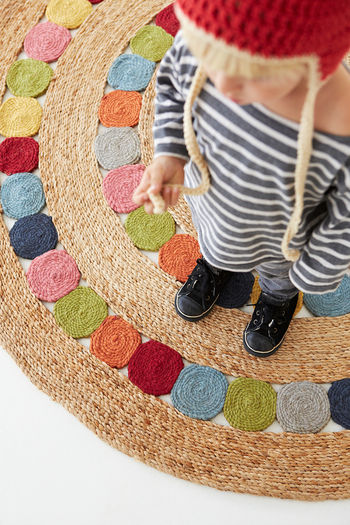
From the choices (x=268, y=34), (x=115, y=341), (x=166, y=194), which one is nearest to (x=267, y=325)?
(x=115, y=341)

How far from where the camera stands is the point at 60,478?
1.01 meters

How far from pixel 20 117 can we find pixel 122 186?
0.33 m

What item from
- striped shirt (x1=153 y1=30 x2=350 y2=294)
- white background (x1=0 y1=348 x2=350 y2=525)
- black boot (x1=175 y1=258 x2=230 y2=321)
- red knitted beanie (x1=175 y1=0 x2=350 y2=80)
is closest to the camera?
red knitted beanie (x1=175 y1=0 x2=350 y2=80)

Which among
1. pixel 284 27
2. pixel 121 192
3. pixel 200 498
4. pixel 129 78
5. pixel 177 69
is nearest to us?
pixel 284 27

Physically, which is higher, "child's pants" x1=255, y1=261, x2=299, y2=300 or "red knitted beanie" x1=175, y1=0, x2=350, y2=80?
"child's pants" x1=255, y1=261, x2=299, y2=300

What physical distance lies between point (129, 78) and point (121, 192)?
33 centimetres

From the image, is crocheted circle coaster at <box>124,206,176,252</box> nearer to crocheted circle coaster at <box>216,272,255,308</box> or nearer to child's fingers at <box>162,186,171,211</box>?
crocheted circle coaster at <box>216,272,255,308</box>

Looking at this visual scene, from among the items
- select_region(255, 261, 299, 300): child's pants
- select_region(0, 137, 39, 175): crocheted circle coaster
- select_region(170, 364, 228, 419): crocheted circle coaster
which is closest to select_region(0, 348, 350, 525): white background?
select_region(170, 364, 228, 419): crocheted circle coaster

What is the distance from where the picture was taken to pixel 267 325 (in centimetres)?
104

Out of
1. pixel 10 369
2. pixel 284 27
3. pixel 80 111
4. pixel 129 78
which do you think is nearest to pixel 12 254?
pixel 10 369

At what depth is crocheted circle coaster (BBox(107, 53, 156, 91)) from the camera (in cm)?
131

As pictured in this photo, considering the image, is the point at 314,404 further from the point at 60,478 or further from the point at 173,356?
the point at 60,478

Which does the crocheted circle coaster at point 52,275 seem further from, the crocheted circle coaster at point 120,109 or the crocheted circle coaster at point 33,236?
the crocheted circle coaster at point 120,109

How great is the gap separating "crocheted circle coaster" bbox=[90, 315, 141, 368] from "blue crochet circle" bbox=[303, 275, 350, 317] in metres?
0.38
